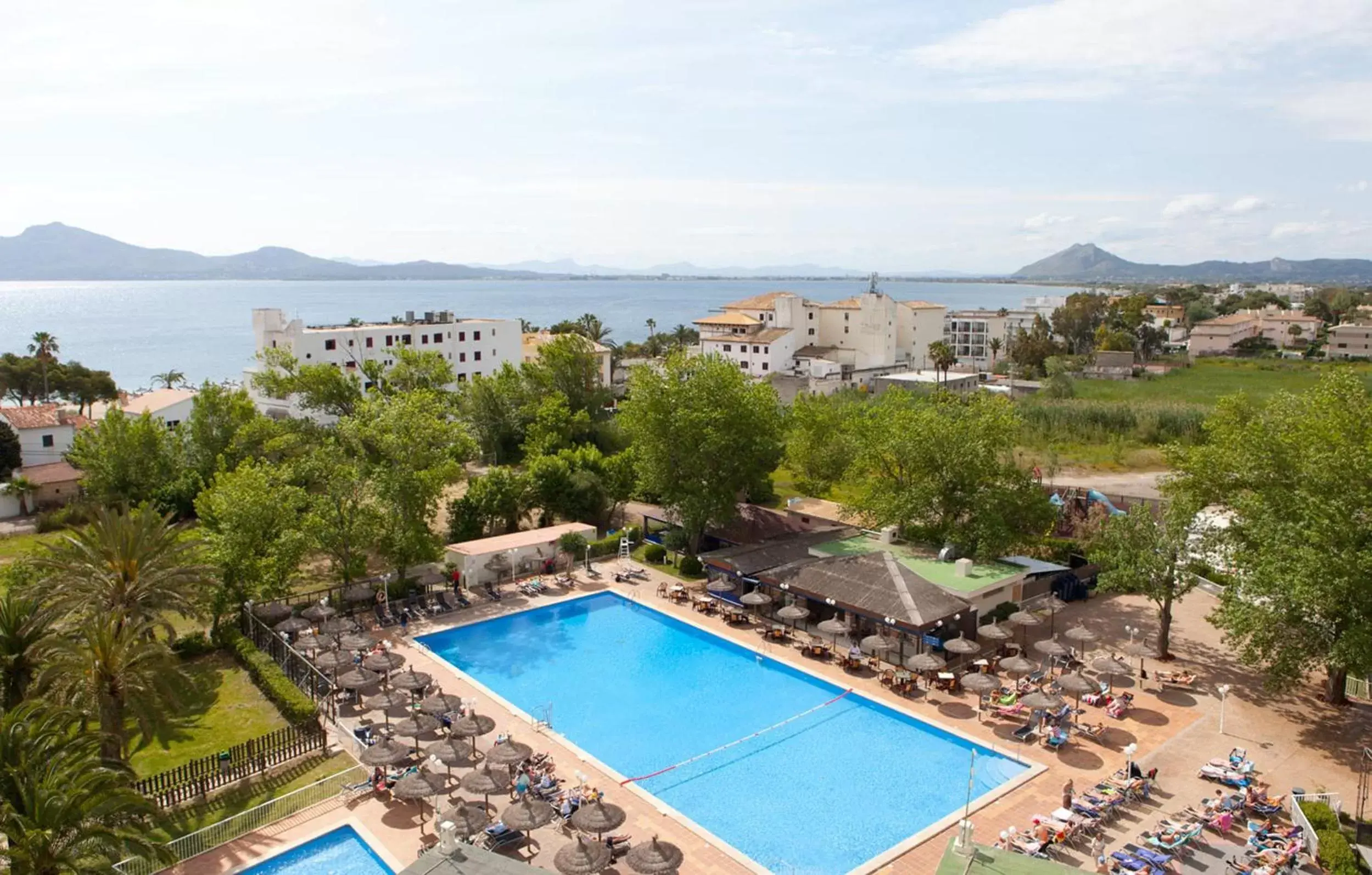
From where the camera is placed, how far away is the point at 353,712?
2494 cm

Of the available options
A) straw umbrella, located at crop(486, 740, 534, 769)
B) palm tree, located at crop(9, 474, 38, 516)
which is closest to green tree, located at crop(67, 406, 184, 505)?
palm tree, located at crop(9, 474, 38, 516)

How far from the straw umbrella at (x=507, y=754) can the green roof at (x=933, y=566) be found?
1569cm

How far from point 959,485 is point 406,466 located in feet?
72.1

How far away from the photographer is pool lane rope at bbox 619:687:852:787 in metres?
22.0

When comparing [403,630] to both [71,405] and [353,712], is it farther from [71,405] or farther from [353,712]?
[71,405]

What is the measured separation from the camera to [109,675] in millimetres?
19531

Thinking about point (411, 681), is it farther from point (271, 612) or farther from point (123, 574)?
point (123, 574)

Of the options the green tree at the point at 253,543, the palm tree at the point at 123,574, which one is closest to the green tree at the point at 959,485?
the green tree at the point at 253,543

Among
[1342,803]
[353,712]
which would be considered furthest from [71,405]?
[1342,803]

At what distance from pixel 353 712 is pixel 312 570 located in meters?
14.7

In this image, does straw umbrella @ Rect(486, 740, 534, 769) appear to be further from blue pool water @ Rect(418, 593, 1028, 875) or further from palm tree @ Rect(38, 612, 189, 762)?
palm tree @ Rect(38, 612, 189, 762)

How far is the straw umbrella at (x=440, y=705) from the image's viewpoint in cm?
2317

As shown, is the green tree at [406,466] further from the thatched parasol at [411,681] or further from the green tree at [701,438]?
the thatched parasol at [411,681]

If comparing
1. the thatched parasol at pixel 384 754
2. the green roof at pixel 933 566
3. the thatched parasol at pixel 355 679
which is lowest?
the thatched parasol at pixel 355 679
